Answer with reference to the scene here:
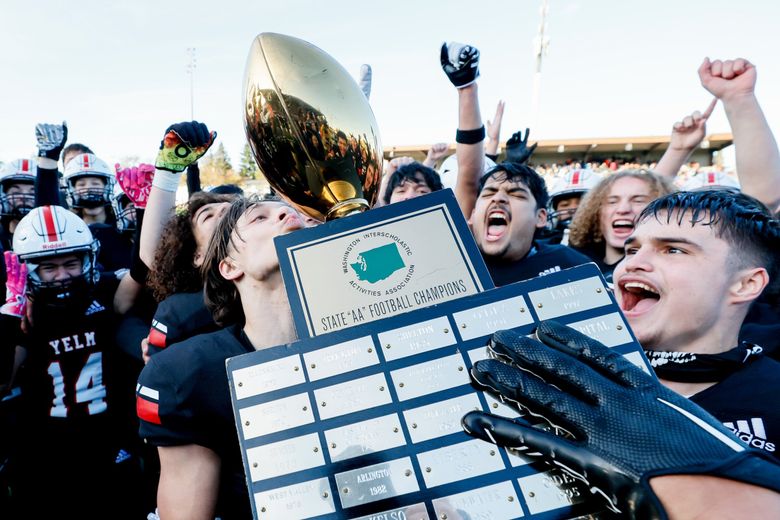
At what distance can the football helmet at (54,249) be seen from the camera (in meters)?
2.97

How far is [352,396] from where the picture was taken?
2.99ft

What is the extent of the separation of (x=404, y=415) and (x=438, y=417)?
59 mm

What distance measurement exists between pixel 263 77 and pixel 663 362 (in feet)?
4.37

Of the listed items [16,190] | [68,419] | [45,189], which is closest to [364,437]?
[68,419]

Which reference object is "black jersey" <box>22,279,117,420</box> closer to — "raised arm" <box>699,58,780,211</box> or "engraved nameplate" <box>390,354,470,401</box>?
"engraved nameplate" <box>390,354,470,401</box>

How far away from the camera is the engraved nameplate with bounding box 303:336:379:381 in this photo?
0.93 m

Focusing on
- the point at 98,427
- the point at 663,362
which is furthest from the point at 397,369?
the point at 98,427

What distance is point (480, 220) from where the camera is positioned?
126 inches

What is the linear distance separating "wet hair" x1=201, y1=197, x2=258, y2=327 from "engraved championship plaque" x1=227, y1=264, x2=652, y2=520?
1008mm

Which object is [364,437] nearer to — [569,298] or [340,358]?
[340,358]

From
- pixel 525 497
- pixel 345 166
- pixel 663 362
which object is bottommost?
pixel 663 362

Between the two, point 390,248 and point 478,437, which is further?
point 390,248

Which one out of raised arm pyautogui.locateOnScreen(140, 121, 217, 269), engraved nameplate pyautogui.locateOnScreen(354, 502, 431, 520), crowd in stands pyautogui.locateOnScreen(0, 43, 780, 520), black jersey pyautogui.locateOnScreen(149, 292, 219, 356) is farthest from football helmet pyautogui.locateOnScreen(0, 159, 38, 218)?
engraved nameplate pyautogui.locateOnScreen(354, 502, 431, 520)

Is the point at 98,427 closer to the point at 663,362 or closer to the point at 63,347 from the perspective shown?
the point at 63,347
